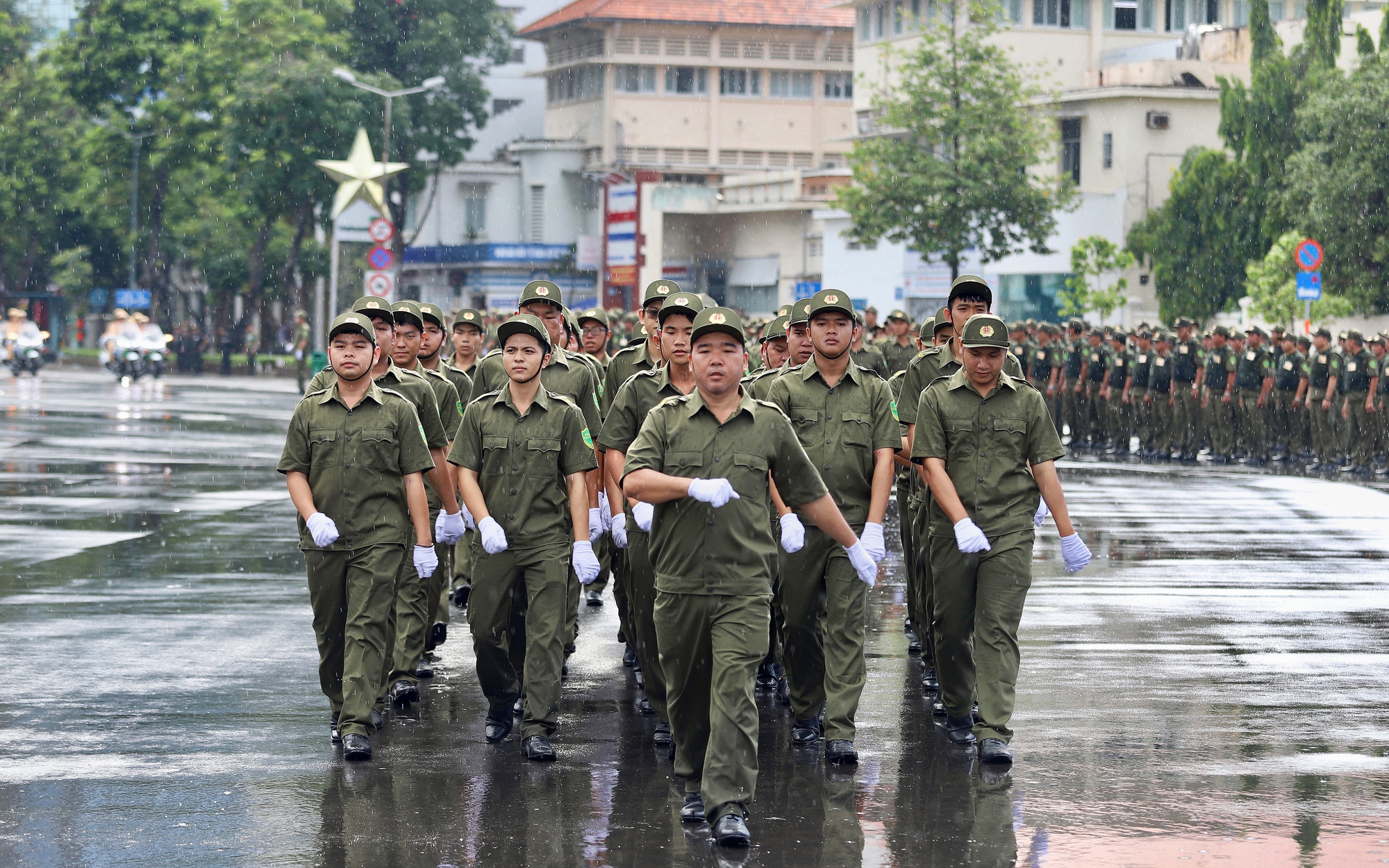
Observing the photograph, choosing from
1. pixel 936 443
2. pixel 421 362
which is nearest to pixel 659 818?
pixel 936 443

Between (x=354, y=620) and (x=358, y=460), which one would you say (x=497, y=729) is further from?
(x=358, y=460)

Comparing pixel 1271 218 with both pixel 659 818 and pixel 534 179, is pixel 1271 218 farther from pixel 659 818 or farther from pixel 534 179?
pixel 534 179

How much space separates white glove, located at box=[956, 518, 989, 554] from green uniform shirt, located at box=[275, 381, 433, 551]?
2334 millimetres

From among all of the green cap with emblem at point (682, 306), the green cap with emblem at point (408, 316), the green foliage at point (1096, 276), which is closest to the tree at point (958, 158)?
the green foliage at point (1096, 276)

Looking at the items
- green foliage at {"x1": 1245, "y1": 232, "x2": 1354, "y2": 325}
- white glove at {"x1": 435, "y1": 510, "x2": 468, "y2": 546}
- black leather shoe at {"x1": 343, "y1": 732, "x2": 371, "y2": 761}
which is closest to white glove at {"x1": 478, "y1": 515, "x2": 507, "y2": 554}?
white glove at {"x1": 435, "y1": 510, "x2": 468, "y2": 546}

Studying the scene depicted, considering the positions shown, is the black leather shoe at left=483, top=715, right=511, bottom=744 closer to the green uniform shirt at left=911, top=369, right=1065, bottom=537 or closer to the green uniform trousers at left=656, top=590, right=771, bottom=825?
the green uniform trousers at left=656, top=590, right=771, bottom=825

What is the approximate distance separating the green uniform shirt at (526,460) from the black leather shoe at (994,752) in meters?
2.02

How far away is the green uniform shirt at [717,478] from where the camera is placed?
7.28 meters

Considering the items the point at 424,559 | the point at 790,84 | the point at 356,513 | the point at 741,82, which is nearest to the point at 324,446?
the point at 356,513

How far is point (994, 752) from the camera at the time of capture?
329 inches

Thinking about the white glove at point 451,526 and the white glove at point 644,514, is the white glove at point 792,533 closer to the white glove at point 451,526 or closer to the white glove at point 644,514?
the white glove at point 644,514

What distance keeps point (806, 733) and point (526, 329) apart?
2.20m

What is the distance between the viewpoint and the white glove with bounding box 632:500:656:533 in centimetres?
748

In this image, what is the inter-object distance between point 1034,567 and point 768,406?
8234mm
